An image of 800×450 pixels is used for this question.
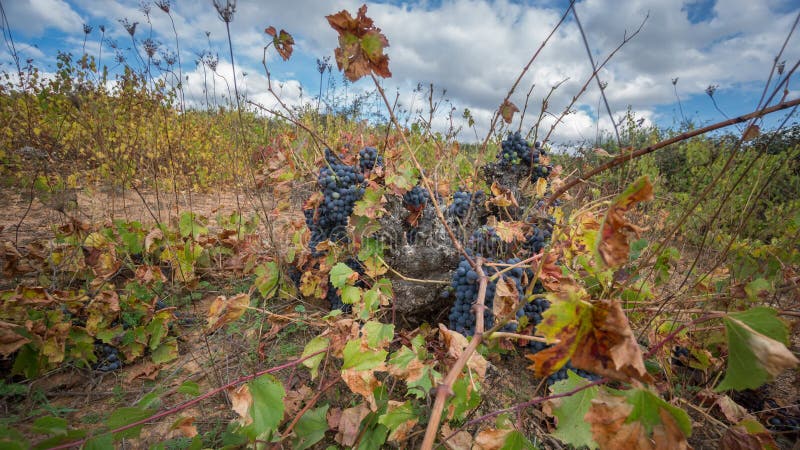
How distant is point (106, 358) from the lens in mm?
1718

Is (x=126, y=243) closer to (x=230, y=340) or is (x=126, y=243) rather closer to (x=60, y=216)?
(x=230, y=340)

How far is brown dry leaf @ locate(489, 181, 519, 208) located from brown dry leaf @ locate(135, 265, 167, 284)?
2.20m

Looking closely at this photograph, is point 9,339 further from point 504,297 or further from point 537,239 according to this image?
point 537,239

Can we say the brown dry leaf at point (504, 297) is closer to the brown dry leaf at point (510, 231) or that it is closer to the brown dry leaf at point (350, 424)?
the brown dry leaf at point (510, 231)

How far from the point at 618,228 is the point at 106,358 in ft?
7.88

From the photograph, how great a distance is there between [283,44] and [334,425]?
1.64m

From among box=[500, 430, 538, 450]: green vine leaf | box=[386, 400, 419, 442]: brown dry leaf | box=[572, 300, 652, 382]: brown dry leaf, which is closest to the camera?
box=[572, 300, 652, 382]: brown dry leaf

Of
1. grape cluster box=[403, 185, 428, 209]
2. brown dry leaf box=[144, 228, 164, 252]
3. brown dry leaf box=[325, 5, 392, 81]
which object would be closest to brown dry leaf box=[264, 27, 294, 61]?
brown dry leaf box=[325, 5, 392, 81]

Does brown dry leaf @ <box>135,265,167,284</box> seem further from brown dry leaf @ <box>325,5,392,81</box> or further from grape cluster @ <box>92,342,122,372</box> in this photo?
brown dry leaf @ <box>325,5,392,81</box>

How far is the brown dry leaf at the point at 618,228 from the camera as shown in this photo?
0.63 m

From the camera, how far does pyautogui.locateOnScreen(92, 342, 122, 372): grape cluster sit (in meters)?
1.69

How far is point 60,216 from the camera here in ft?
9.40

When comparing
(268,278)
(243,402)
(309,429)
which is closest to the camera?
(243,402)

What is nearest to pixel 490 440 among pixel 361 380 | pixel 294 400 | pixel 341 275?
pixel 361 380
